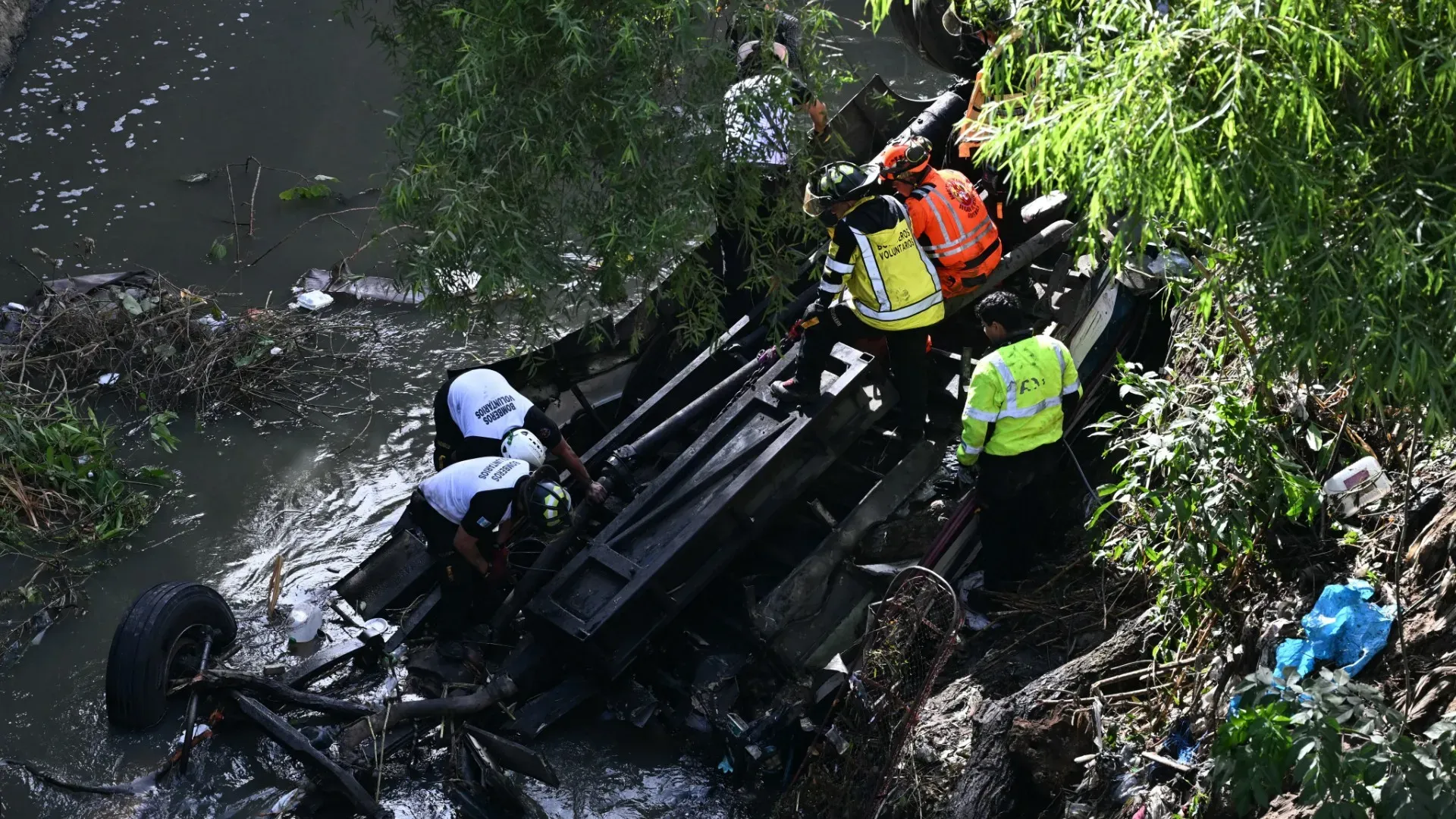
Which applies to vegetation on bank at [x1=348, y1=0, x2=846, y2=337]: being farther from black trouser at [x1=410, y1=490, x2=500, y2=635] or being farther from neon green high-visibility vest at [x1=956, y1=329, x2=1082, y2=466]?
black trouser at [x1=410, y1=490, x2=500, y2=635]

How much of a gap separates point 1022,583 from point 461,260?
3.27m

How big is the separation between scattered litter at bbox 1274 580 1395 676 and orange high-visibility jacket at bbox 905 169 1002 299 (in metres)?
2.66

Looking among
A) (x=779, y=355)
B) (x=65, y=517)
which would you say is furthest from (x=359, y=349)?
(x=779, y=355)

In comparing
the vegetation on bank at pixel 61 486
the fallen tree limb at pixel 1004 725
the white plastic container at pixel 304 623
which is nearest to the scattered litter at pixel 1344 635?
the fallen tree limb at pixel 1004 725

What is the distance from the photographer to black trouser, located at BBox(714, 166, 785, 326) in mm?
5969

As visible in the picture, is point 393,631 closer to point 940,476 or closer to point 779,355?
point 779,355

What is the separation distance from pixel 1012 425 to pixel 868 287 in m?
1.10

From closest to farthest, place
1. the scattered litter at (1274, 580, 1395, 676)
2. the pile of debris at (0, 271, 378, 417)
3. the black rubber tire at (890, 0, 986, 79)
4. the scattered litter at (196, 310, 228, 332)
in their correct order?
the scattered litter at (1274, 580, 1395, 676)
the black rubber tire at (890, 0, 986, 79)
the pile of debris at (0, 271, 378, 417)
the scattered litter at (196, 310, 228, 332)

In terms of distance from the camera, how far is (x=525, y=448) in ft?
20.9

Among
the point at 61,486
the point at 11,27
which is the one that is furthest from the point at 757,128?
the point at 11,27

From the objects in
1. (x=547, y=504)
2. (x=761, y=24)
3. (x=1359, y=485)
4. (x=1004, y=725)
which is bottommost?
(x=1004, y=725)

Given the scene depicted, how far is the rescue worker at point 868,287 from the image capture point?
19.1ft

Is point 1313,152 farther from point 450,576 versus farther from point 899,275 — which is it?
point 450,576

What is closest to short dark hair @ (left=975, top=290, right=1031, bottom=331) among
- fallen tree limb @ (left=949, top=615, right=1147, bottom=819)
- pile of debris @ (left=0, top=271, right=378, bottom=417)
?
fallen tree limb @ (left=949, top=615, right=1147, bottom=819)
